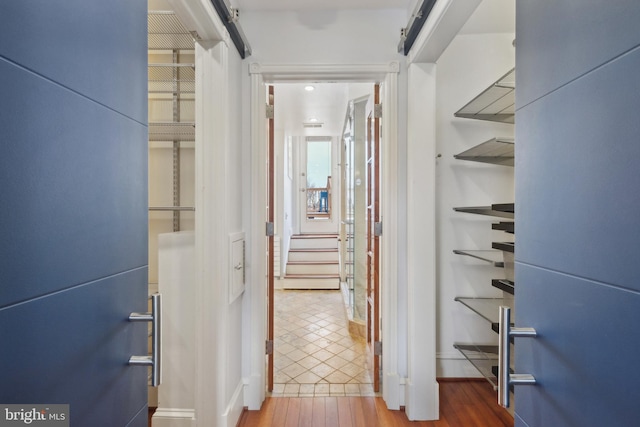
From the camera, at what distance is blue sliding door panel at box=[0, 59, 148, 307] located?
43 cm

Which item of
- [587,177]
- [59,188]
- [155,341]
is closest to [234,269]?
[155,341]

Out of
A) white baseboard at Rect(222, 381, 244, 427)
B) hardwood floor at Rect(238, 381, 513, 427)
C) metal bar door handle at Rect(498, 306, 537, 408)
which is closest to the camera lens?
metal bar door handle at Rect(498, 306, 537, 408)

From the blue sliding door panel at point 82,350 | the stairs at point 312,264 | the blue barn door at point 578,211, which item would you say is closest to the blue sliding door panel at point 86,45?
the blue sliding door panel at point 82,350

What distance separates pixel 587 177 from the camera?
A: 52cm

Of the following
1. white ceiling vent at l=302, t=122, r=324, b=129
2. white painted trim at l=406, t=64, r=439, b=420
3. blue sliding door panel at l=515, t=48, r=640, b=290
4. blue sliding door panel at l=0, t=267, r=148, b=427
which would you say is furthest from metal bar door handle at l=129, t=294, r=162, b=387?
white ceiling vent at l=302, t=122, r=324, b=129

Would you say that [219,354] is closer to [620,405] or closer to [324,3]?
[620,405]

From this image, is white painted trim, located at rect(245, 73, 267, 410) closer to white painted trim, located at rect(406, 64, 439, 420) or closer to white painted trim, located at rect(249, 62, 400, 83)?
white painted trim, located at rect(249, 62, 400, 83)

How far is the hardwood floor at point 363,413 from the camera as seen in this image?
1738 mm

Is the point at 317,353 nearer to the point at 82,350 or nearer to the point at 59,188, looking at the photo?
the point at 82,350

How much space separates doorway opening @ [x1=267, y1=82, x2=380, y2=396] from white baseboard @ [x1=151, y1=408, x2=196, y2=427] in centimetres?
56

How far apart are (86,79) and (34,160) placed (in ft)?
0.63

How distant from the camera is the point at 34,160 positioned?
0.46m

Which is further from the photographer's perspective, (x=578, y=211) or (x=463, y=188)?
(x=463, y=188)

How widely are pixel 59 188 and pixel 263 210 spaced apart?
1400mm
